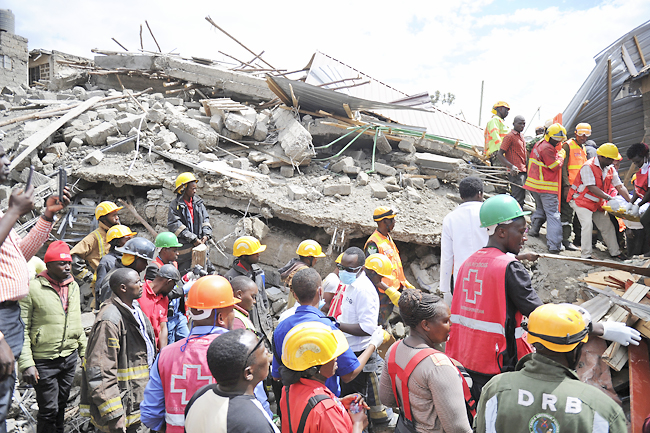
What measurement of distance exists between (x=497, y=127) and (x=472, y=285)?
5711 mm

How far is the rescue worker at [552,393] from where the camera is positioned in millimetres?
1787

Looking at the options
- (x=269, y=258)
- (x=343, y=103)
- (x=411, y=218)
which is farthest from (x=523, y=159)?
(x=269, y=258)

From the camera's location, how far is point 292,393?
2279mm

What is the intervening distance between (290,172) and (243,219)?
1360 millimetres

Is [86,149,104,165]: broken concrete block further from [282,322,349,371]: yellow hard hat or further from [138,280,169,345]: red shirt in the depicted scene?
[282,322,349,371]: yellow hard hat

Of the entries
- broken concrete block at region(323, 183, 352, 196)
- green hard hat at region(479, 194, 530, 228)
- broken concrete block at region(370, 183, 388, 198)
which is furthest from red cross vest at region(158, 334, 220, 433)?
broken concrete block at region(370, 183, 388, 198)

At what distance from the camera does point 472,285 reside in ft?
9.66

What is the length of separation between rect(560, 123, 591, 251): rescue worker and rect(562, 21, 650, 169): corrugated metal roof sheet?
278 cm

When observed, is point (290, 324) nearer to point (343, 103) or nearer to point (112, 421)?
point (112, 421)

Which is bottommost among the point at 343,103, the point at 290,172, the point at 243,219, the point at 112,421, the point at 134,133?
the point at 112,421

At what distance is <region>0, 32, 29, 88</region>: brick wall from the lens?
15812mm

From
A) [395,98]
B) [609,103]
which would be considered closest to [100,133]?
[395,98]

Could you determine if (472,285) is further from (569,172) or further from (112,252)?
Answer: (569,172)

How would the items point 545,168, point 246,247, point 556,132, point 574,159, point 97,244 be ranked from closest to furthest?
point 246,247 < point 97,244 < point 556,132 < point 545,168 < point 574,159
